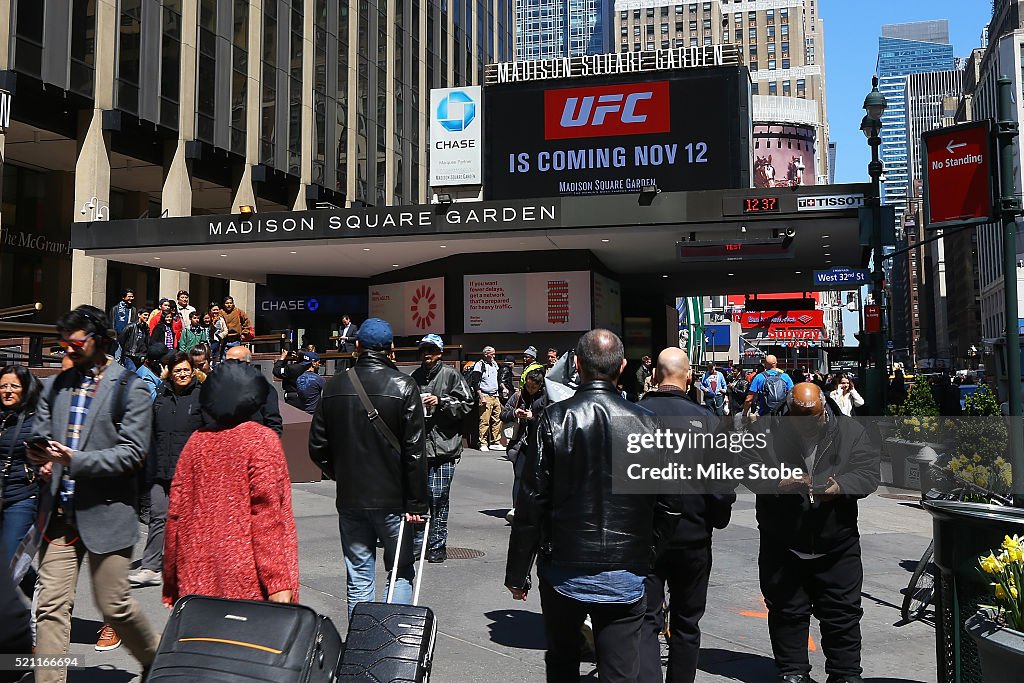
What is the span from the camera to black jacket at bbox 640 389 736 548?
4730 mm

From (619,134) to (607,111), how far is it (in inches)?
29.6

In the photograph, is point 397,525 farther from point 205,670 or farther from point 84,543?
point 205,670

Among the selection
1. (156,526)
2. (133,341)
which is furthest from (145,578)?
(133,341)

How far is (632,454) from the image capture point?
4016 mm

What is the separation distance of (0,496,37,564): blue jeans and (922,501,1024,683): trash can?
5.06 meters

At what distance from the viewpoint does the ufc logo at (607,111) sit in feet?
82.3

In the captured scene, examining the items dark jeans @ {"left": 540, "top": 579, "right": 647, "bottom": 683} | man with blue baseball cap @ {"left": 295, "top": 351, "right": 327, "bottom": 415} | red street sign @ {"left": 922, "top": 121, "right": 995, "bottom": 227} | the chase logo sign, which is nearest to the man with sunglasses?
dark jeans @ {"left": 540, "top": 579, "right": 647, "bottom": 683}

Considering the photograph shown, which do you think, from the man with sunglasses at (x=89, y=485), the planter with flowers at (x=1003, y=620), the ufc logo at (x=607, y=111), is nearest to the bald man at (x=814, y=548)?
the planter with flowers at (x=1003, y=620)

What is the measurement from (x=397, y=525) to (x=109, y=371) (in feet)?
5.94

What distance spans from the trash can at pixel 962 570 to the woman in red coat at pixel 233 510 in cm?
323

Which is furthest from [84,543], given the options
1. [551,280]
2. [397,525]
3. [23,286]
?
[23,286]

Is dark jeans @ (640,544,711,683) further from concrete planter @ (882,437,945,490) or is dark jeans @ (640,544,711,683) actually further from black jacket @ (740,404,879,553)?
concrete planter @ (882,437,945,490)

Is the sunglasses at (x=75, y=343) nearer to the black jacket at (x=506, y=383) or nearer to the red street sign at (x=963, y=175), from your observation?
→ the red street sign at (x=963, y=175)

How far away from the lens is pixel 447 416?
28.1ft
